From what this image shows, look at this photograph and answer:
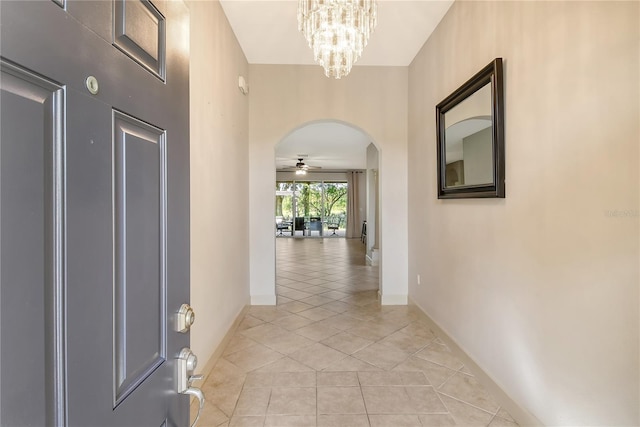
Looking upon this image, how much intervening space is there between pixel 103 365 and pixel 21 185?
1.16 feet

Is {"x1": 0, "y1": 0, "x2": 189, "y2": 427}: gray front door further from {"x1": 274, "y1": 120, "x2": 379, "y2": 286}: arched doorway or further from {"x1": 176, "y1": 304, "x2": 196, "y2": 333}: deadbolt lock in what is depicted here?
{"x1": 274, "y1": 120, "x2": 379, "y2": 286}: arched doorway

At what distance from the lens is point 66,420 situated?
486 mm

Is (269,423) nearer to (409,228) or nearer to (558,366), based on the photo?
(558,366)

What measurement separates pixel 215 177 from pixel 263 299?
1928 millimetres

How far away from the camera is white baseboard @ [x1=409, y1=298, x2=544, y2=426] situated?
1737mm

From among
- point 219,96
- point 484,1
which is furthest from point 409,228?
point 219,96

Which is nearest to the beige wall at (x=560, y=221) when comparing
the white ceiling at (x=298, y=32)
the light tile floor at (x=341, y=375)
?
the light tile floor at (x=341, y=375)

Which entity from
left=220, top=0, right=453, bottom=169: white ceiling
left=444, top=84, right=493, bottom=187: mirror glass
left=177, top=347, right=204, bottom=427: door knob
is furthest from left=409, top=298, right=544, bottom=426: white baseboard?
left=220, top=0, right=453, bottom=169: white ceiling

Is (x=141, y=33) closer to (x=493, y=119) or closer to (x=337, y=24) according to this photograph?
(x=337, y=24)

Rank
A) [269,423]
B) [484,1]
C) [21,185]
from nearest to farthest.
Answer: [21,185], [269,423], [484,1]

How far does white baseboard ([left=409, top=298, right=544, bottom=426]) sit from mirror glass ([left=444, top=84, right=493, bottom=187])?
4.40 ft

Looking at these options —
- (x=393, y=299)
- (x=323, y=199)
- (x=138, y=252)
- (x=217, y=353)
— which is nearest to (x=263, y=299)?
(x=217, y=353)

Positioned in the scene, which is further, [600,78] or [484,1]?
[484,1]

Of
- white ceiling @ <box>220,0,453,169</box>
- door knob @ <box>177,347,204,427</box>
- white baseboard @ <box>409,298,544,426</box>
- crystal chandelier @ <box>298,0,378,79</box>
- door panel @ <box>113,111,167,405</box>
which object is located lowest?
white baseboard @ <box>409,298,544,426</box>
